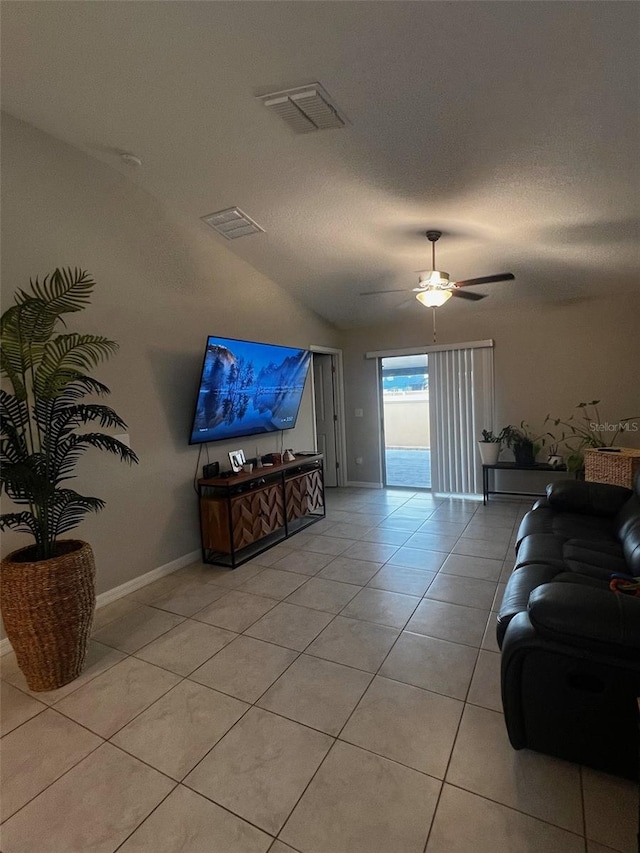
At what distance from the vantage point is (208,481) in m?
3.65

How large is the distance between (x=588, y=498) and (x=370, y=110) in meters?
2.90

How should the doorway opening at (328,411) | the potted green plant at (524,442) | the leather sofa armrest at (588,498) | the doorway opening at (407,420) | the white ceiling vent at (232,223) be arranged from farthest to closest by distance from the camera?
1. the doorway opening at (407,420)
2. the doorway opening at (328,411)
3. the potted green plant at (524,442)
4. the white ceiling vent at (232,223)
5. the leather sofa armrest at (588,498)

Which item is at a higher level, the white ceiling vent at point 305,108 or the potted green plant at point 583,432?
the white ceiling vent at point 305,108

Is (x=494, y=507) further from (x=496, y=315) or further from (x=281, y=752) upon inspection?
(x=281, y=752)

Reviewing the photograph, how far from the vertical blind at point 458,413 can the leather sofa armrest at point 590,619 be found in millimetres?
4112

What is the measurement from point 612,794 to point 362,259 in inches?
156

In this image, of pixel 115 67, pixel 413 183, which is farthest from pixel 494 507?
pixel 115 67

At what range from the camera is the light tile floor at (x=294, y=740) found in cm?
140

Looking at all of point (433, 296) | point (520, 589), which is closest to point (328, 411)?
point (433, 296)

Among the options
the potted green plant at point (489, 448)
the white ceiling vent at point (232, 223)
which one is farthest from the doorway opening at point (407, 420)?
the white ceiling vent at point (232, 223)

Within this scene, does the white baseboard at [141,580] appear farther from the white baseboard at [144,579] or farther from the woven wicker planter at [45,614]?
the woven wicker planter at [45,614]

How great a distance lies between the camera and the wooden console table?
11.8 ft

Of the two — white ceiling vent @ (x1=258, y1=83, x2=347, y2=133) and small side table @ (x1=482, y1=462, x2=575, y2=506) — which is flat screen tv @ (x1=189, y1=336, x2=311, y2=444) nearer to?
white ceiling vent @ (x1=258, y1=83, x2=347, y2=133)

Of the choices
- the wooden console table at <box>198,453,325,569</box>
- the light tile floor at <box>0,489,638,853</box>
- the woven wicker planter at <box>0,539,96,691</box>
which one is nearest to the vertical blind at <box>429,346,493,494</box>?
the wooden console table at <box>198,453,325,569</box>
